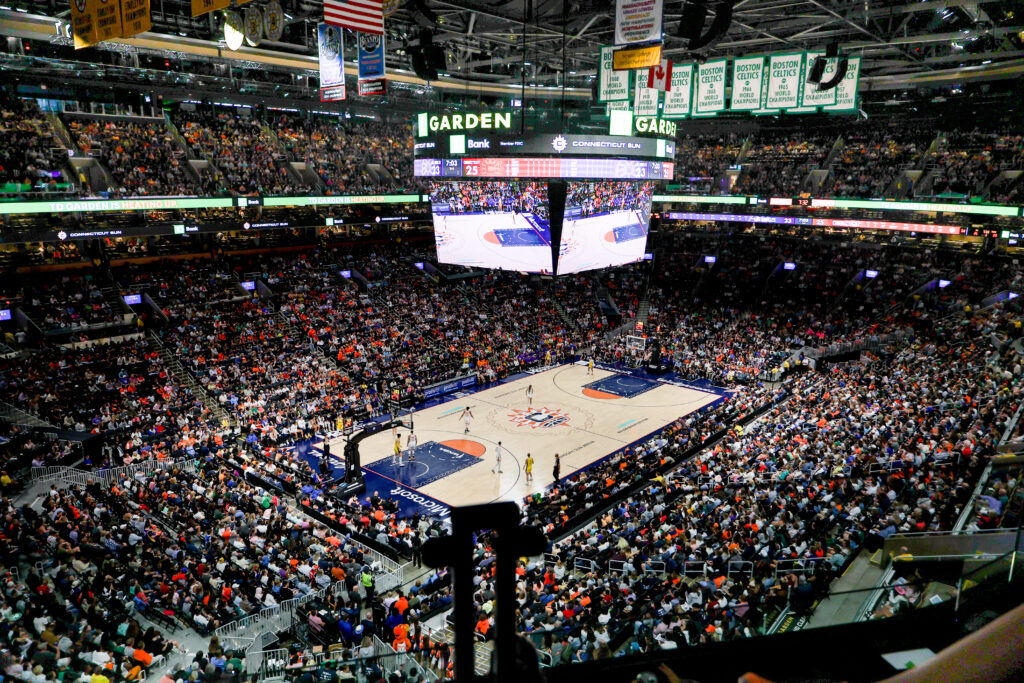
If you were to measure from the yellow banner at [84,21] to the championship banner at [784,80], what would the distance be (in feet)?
62.0

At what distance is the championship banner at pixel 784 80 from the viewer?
72.7 ft

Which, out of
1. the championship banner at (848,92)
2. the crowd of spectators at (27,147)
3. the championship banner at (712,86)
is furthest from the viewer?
the crowd of spectators at (27,147)

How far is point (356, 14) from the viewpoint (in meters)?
16.5

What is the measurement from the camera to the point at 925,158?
3844 centimetres

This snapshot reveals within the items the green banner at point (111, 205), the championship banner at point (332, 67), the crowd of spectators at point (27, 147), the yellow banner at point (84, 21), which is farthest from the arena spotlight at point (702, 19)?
the crowd of spectators at point (27, 147)

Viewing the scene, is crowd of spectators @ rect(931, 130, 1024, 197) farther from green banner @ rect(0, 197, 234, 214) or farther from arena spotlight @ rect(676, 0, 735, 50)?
green banner @ rect(0, 197, 234, 214)

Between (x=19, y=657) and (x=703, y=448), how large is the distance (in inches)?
756

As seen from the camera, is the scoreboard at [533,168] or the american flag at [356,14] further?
the scoreboard at [533,168]

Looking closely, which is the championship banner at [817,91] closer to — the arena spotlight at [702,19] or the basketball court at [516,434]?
the arena spotlight at [702,19]

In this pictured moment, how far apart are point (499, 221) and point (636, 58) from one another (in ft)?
24.4

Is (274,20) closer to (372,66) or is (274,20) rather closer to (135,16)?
(372,66)

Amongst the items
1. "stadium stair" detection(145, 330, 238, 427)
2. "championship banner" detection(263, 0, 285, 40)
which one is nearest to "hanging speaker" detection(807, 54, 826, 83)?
"championship banner" detection(263, 0, 285, 40)

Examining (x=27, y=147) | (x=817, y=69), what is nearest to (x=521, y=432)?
(x=817, y=69)

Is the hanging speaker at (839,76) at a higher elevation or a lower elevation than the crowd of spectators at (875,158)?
higher
